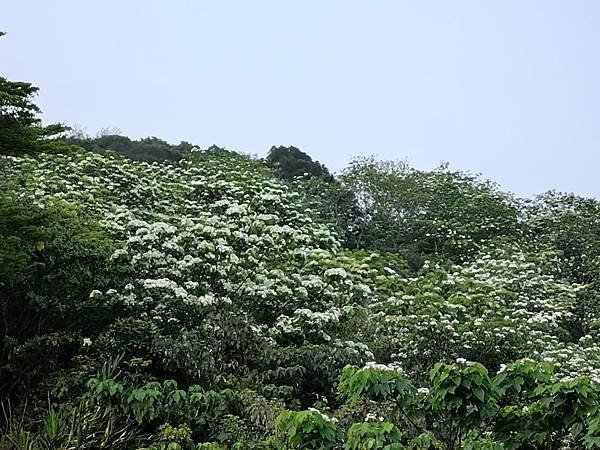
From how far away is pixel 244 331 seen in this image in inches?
326

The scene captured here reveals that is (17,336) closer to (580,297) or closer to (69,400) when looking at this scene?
(69,400)

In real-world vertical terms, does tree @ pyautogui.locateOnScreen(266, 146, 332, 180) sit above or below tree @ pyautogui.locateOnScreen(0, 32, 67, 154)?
above

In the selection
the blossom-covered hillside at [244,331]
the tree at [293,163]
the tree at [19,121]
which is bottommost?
the blossom-covered hillside at [244,331]

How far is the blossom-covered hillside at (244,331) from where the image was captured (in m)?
4.59

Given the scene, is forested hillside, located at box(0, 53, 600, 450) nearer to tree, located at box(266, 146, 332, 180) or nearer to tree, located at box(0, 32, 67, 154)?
tree, located at box(0, 32, 67, 154)

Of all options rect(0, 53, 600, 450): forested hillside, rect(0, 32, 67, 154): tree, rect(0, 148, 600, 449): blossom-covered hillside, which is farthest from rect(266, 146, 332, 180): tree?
rect(0, 32, 67, 154): tree

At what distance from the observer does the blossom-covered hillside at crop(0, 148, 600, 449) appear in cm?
459

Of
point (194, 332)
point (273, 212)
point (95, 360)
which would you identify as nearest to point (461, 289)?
point (273, 212)

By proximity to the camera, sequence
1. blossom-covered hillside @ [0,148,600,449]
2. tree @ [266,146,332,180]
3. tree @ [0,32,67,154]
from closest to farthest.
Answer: blossom-covered hillside @ [0,148,600,449] < tree @ [0,32,67,154] < tree @ [266,146,332,180]

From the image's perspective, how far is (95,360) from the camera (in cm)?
750

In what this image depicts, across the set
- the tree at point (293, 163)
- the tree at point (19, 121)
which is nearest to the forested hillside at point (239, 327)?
the tree at point (19, 121)

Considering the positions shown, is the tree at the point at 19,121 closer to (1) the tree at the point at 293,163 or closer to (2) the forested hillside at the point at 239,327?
(2) the forested hillside at the point at 239,327

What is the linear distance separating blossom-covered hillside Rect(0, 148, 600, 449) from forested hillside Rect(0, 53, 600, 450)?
2 centimetres

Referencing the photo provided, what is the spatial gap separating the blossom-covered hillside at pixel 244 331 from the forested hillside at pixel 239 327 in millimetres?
22
